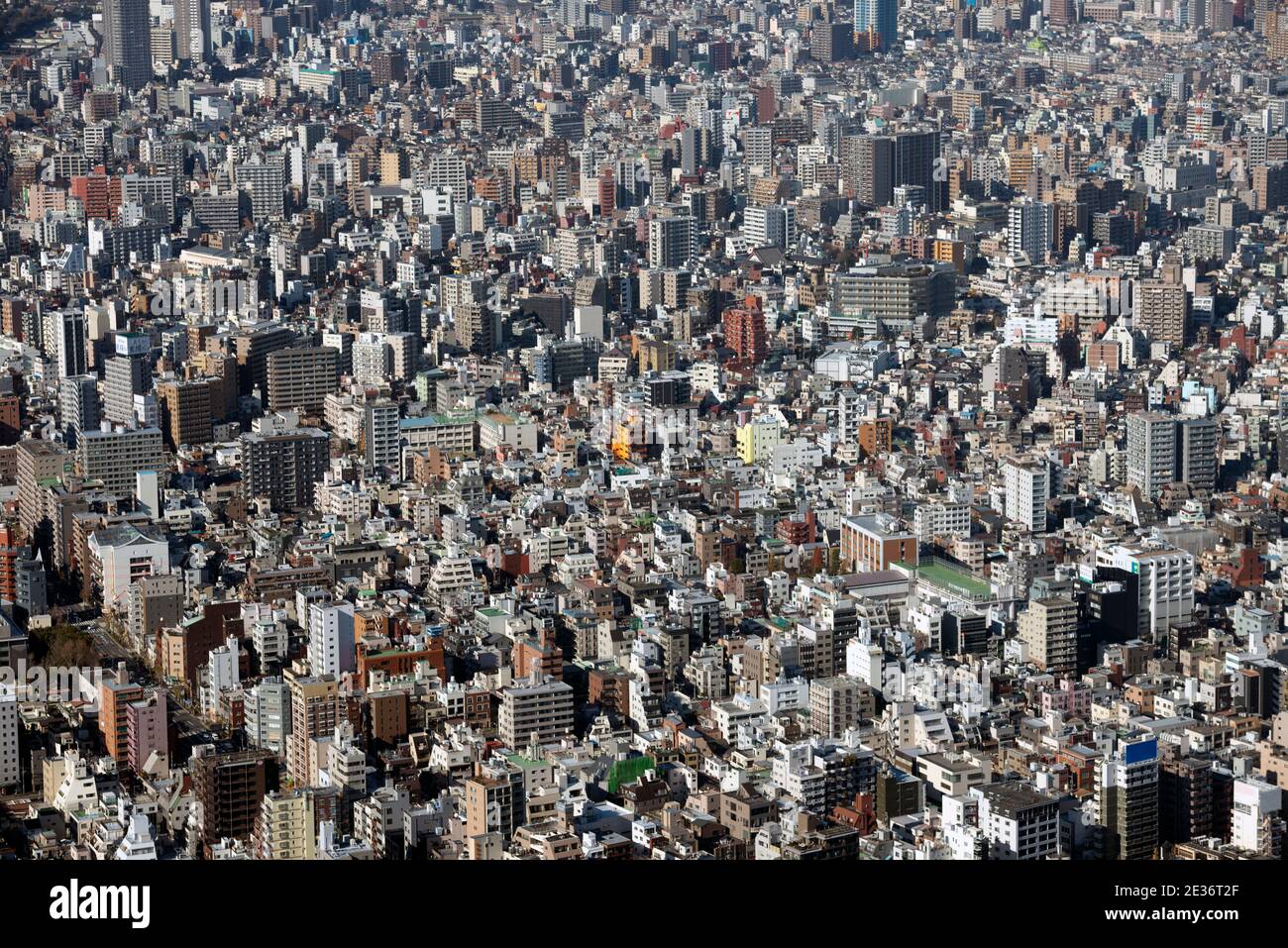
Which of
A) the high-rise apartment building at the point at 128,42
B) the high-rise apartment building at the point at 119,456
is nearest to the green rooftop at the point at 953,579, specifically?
the high-rise apartment building at the point at 119,456

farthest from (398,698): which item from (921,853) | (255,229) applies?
(255,229)

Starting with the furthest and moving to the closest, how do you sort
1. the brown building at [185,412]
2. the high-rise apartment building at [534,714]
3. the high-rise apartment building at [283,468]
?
the brown building at [185,412] → the high-rise apartment building at [283,468] → the high-rise apartment building at [534,714]

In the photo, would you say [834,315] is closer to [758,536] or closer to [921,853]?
[758,536]

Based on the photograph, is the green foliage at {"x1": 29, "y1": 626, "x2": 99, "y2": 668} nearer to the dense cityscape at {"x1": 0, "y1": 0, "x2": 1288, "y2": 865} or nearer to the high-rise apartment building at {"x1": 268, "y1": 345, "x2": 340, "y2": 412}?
the dense cityscape at {"x1": 0, "y1": 0, "x2": 1288, "y2": 865}
